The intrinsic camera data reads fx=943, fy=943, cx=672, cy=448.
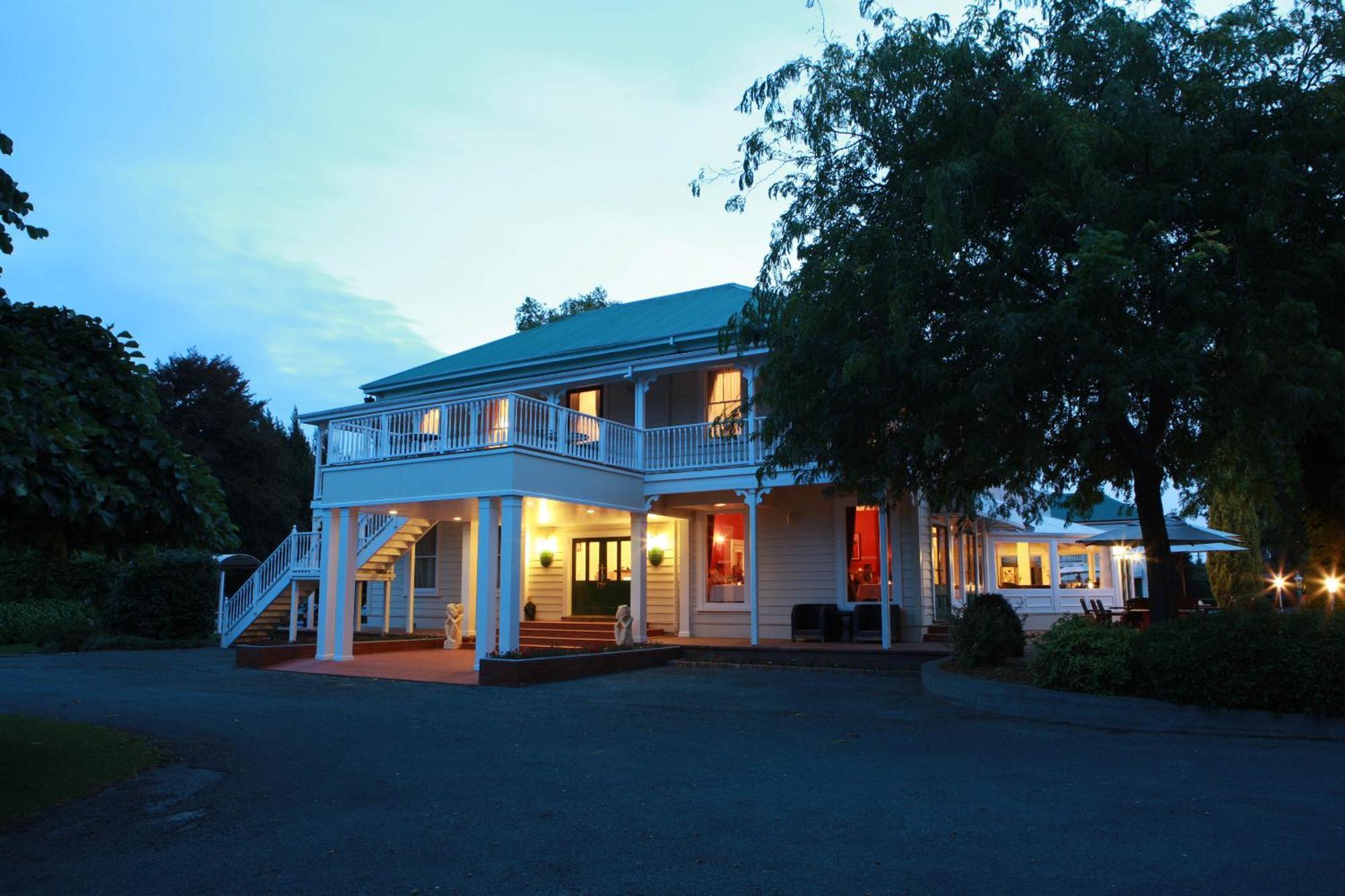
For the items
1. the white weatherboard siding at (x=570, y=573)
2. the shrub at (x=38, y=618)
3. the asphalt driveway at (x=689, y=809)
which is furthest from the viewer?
the shrub at (x=38, y=618)

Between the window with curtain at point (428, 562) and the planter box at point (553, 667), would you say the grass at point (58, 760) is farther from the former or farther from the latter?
the window with curtain at point (428, 562)

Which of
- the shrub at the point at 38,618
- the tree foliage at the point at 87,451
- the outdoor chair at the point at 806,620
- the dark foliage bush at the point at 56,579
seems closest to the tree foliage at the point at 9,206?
the tree foliage at the point at 87,451

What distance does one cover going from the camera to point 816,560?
18.6 m

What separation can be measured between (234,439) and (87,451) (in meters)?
33.5

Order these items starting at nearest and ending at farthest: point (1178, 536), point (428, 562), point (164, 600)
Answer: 1. point (1178, 536)
2. point (164, 600)
3. point (428, 562)

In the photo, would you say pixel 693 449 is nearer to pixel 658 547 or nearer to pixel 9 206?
pixel 658 547

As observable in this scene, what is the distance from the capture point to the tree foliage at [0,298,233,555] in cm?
568

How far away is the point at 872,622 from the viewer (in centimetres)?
1738

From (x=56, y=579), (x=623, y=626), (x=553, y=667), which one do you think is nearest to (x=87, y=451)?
(x=553, y=667)

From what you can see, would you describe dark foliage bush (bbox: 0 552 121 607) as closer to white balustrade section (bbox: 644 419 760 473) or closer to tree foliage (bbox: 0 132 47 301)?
white balustrade section (bbox: 644 419 760 473)

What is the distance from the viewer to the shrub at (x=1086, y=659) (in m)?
9.80

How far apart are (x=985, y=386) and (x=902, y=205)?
2.49m

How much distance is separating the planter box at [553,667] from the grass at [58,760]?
525cm

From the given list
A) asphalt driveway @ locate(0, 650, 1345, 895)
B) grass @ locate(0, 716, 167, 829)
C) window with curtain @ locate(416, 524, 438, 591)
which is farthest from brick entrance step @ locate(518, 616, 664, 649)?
grass @ locate(0, 716, 167, 829)
